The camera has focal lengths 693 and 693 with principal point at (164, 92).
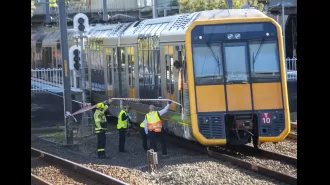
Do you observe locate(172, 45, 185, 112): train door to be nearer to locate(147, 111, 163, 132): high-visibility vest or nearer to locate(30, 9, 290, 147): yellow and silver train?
locate(30, 9, 290, 147): yellow and silver train

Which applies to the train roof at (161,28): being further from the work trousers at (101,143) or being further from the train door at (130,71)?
the work trousers at (101,143)

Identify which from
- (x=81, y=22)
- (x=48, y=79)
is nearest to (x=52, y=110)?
(x=48, y=79)

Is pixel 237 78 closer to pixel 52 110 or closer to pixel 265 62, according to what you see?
pixel 265 62

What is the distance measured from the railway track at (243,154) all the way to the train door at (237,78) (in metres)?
1.10

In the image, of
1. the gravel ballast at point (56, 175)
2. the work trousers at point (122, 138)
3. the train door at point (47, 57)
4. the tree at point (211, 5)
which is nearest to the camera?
the gravel ballast at point (56, 175)

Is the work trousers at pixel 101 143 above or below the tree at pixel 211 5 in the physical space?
below

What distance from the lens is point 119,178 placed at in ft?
42.5

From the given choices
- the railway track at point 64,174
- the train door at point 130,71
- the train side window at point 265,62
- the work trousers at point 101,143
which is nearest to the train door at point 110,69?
the train door at point 130,71

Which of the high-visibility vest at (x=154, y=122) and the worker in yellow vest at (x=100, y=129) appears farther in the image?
the worker in yellow vest at (x=100, y=129)

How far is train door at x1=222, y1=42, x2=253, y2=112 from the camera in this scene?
1459 cm

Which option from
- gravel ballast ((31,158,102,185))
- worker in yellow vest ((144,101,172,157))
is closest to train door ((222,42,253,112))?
worker in yellow vest ((144,101,172,157))

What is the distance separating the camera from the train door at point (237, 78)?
14.6 m

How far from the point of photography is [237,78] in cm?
1462

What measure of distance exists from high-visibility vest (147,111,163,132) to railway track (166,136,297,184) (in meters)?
1.20
